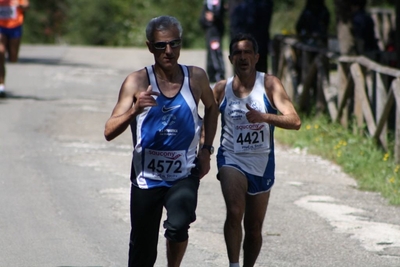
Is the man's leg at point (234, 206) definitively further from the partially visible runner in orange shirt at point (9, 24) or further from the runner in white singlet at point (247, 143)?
the partially visible runner in orange shirt at point (9, 24)

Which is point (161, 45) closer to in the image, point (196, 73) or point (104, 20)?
point (196, 73)

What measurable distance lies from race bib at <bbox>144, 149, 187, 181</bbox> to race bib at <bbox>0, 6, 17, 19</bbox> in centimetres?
952

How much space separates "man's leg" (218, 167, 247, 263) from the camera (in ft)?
21.2

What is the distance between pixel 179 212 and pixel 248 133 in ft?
3.69

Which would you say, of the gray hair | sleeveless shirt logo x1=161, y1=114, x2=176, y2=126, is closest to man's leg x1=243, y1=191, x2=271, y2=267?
sleeveless shirt logo x1=161, y1=114, x2=176, y2=126

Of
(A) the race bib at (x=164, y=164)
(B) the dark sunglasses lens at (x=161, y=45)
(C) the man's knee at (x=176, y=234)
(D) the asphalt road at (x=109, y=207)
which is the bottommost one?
(D) the asphalt road at (x=109, y=207)

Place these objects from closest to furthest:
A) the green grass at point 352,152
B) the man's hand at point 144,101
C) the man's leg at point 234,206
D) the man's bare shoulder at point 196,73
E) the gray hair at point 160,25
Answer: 1. the man's hand at point 144,101
2. the gray hair at point 160,25
3. the man's bare shoulder at point 196,73
4. the man's leg at point 234,206
5. the green grass at point 352,152

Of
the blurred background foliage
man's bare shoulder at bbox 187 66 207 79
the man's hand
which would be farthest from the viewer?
the blurred background foliage

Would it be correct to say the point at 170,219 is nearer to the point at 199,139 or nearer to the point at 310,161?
the point at 199,139

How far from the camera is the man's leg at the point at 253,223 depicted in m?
6.64

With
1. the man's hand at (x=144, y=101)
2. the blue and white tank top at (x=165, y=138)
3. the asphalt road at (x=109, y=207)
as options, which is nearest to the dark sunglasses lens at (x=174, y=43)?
the blue and white tank top at (x=165, y=138)

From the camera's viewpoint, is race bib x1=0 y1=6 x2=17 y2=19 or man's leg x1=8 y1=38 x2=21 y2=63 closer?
race bib x1=0 y1=6 x2=17 y2=19

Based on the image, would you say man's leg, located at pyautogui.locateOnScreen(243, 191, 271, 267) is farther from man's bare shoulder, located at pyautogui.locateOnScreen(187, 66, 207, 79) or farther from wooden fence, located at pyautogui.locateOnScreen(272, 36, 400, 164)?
wooden fence, located at pyautogui.locateOnScreen(272, 36, 400, 164)

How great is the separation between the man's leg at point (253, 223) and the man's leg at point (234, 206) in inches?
5.2
